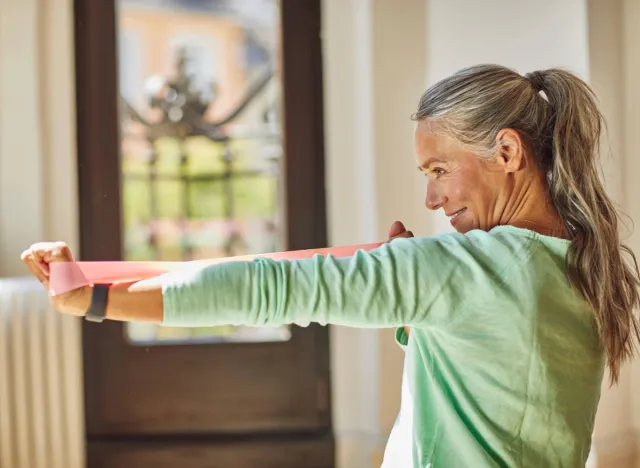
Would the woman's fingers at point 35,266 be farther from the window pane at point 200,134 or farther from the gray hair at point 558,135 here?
the window pane at point 200,134

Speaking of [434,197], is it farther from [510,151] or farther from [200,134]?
[200,134]

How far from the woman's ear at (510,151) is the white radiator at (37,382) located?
1.62 meters

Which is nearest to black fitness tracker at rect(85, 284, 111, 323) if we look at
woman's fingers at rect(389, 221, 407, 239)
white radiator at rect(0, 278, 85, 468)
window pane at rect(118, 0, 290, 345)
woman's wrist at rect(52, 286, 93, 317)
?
woman's wrist at rect(52, 286, 93, 317)

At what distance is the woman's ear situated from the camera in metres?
0.88

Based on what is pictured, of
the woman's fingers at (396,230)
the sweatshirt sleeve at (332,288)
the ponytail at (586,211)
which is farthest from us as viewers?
the woman's fingers at (396,230)

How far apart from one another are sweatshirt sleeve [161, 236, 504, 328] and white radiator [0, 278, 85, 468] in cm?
153

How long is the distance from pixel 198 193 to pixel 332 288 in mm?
→ 1710

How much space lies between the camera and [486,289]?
30.6 inches

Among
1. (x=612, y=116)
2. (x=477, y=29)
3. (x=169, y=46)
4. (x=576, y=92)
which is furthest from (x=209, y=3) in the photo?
(x=576, y=92)

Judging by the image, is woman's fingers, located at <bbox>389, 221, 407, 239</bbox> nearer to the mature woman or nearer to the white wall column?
the mature woman

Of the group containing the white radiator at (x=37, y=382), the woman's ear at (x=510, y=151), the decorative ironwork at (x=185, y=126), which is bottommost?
the white radiator at (x=37, y=382)

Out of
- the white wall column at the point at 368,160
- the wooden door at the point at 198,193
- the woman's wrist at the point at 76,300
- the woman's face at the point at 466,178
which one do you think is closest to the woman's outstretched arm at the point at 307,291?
the woman's wrist at the point at 76,300

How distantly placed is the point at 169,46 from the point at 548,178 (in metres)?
1.68

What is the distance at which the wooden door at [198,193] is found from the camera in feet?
7.36
